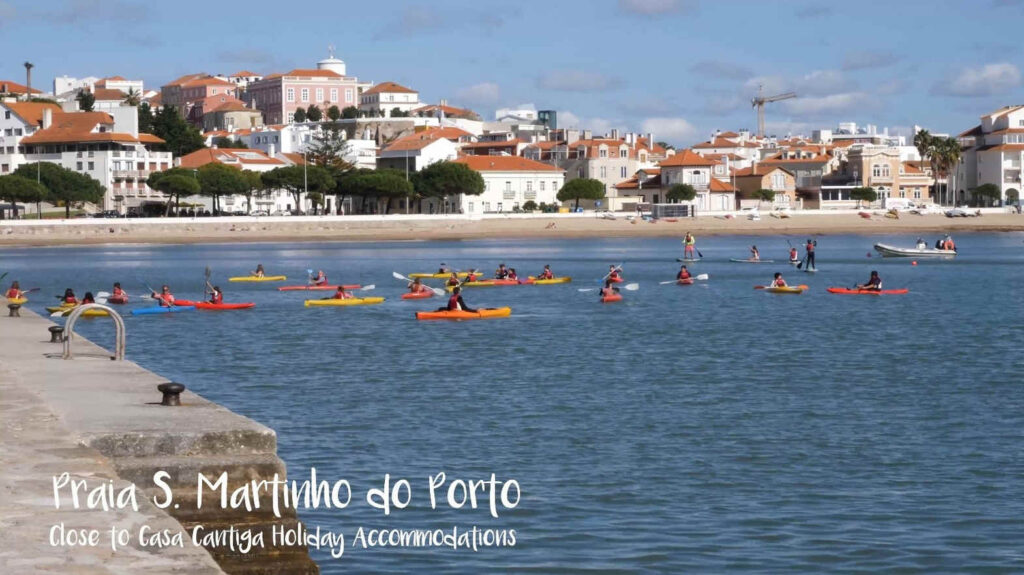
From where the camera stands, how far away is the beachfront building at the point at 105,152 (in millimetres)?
140250

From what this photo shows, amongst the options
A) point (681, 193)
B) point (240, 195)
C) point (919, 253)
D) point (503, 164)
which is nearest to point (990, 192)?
point (681, 193)

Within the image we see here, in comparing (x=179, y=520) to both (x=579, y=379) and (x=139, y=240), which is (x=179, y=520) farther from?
(x=139, y=240)

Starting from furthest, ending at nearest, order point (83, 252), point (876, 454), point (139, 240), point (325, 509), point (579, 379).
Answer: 1. point (139, 240)
2. point (83, 252)
3. point (579, 379)
4. point (876, 454)
5. point (325, 509)

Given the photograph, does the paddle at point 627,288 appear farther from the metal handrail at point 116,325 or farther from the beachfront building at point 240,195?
the beachfront building at point 240,195

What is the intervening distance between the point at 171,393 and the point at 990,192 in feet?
488

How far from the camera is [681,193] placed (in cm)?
14325

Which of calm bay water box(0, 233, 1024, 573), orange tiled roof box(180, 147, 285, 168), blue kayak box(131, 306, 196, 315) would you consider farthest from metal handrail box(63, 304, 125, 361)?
orange tiled roof box(180, 147, 285, 168)

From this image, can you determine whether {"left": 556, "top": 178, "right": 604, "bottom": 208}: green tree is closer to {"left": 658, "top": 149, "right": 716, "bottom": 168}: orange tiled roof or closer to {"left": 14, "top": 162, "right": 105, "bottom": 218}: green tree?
{"left": 658, "top": 149, "right": 716, "bottom": 168}: orange tiled roof

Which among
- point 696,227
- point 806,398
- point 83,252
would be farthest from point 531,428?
point 696,227

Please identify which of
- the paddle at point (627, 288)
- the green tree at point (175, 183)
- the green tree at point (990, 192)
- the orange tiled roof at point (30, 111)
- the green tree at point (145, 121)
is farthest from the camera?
the green tree at point (145, 121)

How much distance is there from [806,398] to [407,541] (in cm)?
1293

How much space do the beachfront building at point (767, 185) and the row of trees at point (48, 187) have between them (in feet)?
209

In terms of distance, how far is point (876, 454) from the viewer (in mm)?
20938

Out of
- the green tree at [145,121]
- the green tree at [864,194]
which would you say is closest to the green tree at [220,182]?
the green tree at [145,121]
